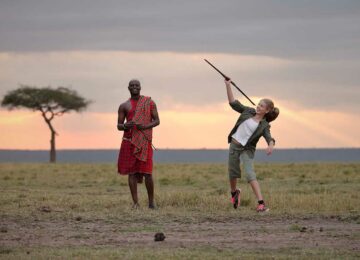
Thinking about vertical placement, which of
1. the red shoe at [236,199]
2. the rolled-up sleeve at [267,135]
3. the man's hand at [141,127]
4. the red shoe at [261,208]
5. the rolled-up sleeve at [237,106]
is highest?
the rolled-up sleeve at [237,106]

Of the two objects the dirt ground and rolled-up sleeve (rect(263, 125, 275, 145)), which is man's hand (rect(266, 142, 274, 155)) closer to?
rolled-up sleeve (rect(263, 125, 275, 145))

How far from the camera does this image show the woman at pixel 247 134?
14.9 m

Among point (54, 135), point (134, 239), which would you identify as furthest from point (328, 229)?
point (54, 135)

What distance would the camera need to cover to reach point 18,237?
38.3 ft

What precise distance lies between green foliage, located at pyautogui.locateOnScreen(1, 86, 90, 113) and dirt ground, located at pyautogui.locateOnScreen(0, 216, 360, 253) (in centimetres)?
5245

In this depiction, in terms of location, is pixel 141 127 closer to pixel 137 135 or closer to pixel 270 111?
pixel 137 135

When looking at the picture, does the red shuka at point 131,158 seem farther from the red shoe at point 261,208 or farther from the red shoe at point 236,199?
the red shoe at point 261,208

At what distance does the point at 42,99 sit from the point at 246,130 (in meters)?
51.2

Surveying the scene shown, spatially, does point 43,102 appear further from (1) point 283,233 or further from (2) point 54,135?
(1) point 283,233

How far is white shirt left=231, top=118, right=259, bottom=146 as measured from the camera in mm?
14969

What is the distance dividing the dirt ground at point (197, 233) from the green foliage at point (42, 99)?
5245 centimetres

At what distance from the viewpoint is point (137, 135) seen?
1566cm

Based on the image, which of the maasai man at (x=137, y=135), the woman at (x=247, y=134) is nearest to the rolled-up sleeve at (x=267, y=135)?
the woman at (x=247, y=134)

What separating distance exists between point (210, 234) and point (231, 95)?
3.55 meters
